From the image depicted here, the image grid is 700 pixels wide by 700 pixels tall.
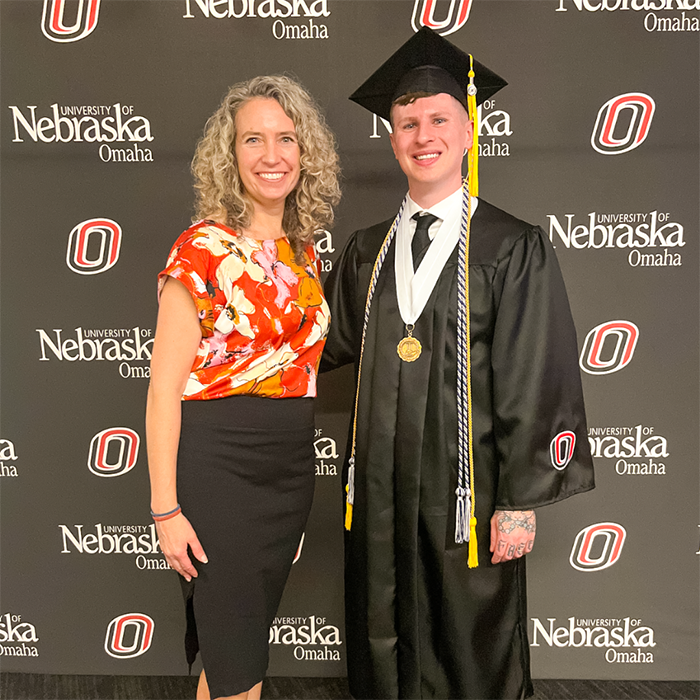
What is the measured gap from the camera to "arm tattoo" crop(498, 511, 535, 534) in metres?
1.70

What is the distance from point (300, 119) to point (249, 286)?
54cm

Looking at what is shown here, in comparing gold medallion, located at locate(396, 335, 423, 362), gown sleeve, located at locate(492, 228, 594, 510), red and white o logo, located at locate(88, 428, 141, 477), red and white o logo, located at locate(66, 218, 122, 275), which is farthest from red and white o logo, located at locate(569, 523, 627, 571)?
red and white o logo, located at locate(66, 218, 122, 275)

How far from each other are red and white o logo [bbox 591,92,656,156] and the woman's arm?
1.75m

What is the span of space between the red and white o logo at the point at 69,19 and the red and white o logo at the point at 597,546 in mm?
2952

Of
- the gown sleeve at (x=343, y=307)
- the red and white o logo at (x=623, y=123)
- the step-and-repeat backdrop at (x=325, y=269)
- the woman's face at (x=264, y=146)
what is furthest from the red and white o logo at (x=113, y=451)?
the red and white o logo at (x=623, y=123)

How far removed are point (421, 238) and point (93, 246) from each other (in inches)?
56.5

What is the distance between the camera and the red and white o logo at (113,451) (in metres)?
2.46

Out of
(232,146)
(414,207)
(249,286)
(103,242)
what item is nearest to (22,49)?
(103,242)

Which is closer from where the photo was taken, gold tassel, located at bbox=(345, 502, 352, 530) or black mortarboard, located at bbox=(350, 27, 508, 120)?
black mortarboard, located at bbox=(350, 27, 508, 120)

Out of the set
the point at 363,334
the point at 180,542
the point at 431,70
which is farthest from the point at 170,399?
the point at 431,70

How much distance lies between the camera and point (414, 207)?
178cm

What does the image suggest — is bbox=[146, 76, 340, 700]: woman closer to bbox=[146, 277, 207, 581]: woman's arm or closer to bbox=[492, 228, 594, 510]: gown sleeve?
bbox=[146, 277, 207, 581]: woman's arm

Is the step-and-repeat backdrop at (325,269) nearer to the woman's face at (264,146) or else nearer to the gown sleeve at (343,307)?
the gown sleeve at (343,307)

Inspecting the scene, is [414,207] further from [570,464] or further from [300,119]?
[570,464]
